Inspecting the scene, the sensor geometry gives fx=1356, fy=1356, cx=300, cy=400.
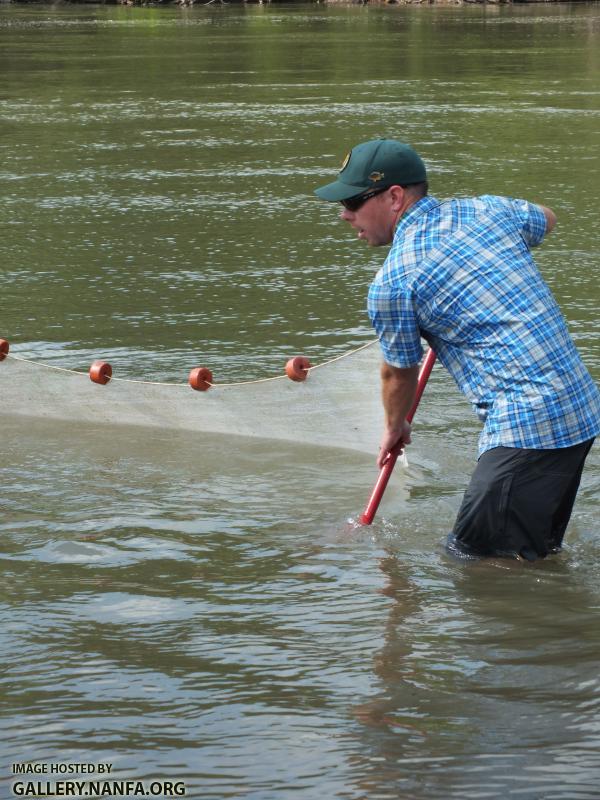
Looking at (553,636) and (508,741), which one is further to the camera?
(553,636)

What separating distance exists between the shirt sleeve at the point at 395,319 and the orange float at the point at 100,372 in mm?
2980

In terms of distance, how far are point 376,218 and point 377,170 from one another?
17 cm

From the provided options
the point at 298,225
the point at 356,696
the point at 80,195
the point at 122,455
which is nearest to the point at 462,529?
the point at 356,696

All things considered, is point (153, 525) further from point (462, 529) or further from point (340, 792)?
point (340, 792)

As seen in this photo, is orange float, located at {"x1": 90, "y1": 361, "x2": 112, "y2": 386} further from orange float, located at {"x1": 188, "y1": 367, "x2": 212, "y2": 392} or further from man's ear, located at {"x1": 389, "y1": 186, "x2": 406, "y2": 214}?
man's ear, located at {"x1": 389, "y1": 186, "x2": 406, "y2": 214}

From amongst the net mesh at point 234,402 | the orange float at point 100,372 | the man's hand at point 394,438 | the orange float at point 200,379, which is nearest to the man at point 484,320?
the man's hand at point 394,438

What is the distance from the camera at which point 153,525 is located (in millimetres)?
6051

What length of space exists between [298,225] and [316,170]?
308cm

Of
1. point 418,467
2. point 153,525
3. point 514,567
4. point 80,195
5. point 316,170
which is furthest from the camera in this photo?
point 316,170

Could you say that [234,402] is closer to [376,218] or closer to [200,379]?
[200,379]

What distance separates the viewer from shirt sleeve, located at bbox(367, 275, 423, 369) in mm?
4387

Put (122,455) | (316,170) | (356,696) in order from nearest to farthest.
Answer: (356,696), (122,455), (316,170)

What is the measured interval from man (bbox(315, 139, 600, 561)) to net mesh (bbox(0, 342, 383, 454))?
6.44ft

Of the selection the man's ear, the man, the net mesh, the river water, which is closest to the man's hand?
the man
